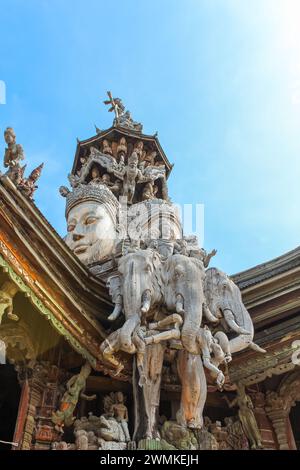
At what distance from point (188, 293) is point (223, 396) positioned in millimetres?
2036

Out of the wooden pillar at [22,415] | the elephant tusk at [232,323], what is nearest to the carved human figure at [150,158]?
the elephant tusk at [232,323]

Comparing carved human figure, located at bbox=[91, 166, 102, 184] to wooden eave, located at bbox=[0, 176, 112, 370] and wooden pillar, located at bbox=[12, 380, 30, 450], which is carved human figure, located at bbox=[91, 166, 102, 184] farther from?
wooden pillar, located at bbox=[12, 380, 30, 450]

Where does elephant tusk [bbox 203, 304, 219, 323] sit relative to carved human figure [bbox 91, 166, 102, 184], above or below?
below

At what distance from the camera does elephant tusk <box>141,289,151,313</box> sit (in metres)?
7.91

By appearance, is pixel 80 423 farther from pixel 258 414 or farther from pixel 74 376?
pixel 258 414

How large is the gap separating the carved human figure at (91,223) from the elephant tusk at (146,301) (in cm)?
390

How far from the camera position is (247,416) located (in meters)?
8.52

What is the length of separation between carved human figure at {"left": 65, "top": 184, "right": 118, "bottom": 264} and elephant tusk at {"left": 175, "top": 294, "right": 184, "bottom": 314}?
4.03m

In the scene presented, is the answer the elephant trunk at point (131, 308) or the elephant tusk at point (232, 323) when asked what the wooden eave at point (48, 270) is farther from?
the elephant tusk at point (232, 323)

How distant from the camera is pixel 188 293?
8242 millimetres

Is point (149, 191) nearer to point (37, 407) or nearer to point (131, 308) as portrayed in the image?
point (131, 308)

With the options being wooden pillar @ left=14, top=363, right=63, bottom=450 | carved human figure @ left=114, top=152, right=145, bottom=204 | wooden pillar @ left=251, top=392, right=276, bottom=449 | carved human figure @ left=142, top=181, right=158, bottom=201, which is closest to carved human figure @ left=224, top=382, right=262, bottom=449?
wooden pillar @ left=251, top=392, right=276, bottom=449

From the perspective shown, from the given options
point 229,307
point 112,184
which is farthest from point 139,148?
point 229,307
